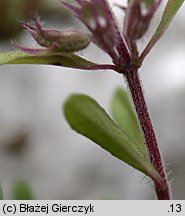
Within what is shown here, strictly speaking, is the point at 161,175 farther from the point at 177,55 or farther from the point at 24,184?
the point at 177,55

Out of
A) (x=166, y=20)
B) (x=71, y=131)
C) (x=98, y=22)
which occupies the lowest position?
(x=98, y=22)

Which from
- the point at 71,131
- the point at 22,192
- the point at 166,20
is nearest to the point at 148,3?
the point at 166,20

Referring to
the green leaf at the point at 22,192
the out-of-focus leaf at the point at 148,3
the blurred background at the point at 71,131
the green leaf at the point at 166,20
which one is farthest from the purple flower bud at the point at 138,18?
the blurred background at the point at 71,131

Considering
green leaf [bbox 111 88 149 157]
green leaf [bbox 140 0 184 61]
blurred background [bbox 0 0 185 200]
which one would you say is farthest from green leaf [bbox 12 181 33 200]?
blurred background [bbox 0 0 185 200]

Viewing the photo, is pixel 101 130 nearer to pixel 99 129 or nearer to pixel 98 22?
pixel 99 129

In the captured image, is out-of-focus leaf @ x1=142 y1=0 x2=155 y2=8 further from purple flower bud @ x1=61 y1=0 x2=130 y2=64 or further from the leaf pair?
the leaf pair

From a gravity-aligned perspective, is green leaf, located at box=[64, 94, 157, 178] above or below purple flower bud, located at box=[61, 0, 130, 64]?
below

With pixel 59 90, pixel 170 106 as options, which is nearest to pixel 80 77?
pixel 59 90
